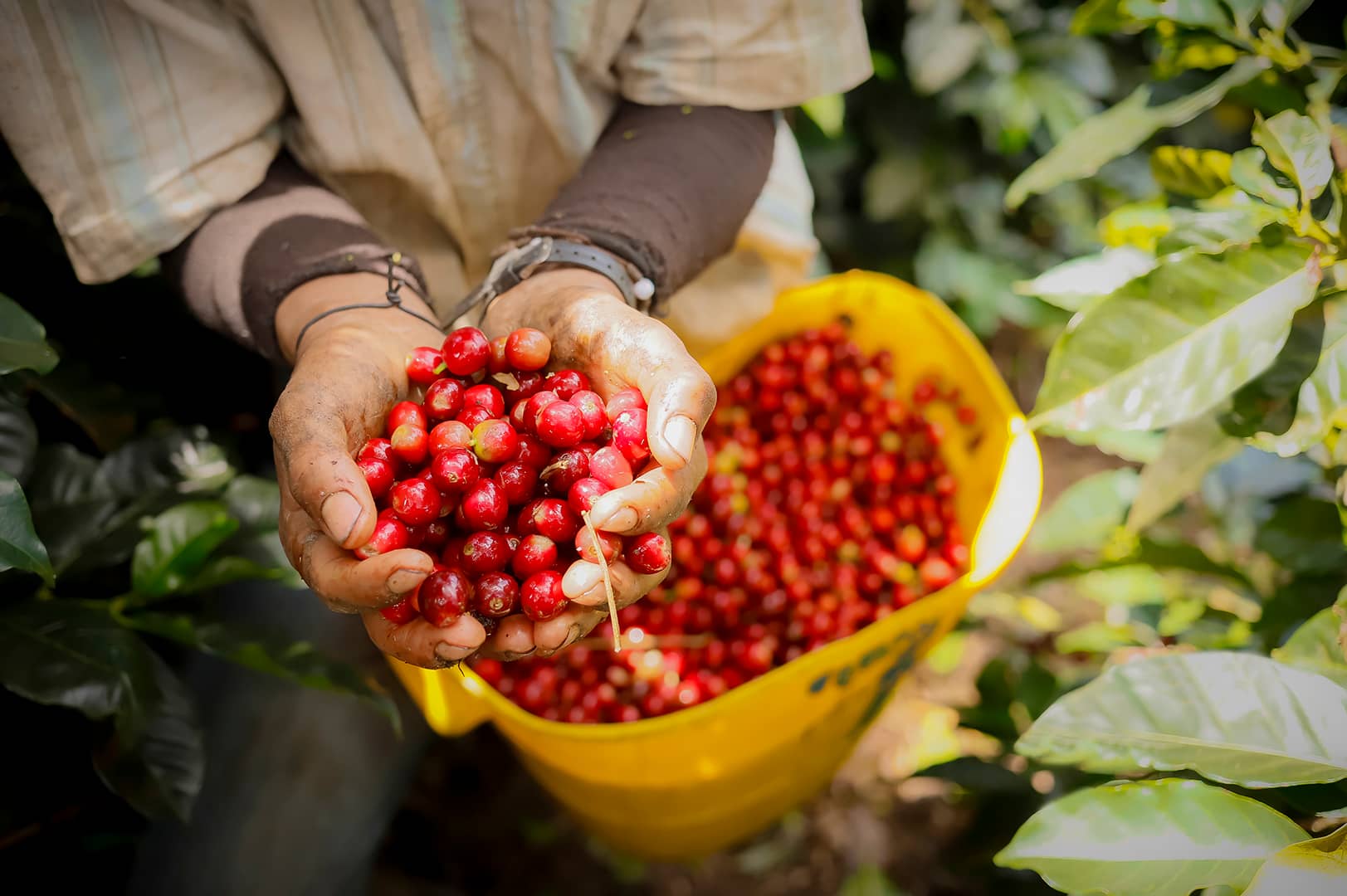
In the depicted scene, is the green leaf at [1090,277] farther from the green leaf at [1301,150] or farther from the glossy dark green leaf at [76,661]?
the glossy dark green leaf at [76,661]

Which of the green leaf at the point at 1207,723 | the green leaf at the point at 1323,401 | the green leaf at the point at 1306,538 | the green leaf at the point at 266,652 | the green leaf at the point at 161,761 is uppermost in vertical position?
the green leaf at the point at 1323,401

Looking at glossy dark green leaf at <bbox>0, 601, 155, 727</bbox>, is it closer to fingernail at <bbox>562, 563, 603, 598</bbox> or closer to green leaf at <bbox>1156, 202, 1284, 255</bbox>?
fingernail at <bbox>562, 563, 603, 598</bbox>

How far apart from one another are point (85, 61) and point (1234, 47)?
1.75 m

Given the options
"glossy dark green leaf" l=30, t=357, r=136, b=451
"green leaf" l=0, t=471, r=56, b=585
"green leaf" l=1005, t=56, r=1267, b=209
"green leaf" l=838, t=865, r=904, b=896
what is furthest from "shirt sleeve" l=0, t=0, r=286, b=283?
"green leaf" l=838, t=865, r=904, b=896

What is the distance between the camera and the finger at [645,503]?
99 centimetres

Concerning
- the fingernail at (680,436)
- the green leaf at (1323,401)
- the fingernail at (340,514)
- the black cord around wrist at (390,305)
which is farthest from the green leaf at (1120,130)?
the fingernail at (340,514)

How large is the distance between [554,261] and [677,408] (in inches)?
16.9

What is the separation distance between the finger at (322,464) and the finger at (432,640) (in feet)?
0.42

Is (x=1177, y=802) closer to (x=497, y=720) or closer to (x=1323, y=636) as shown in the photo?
(x=1323, y=636)

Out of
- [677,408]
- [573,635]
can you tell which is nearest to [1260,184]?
[677,408]

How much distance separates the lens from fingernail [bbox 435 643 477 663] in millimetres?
983

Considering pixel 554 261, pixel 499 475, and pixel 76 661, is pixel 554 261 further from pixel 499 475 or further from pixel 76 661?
pixel 76 661

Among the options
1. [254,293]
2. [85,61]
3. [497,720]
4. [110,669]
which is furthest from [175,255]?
[497,720]

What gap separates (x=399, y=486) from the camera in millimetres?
1088
